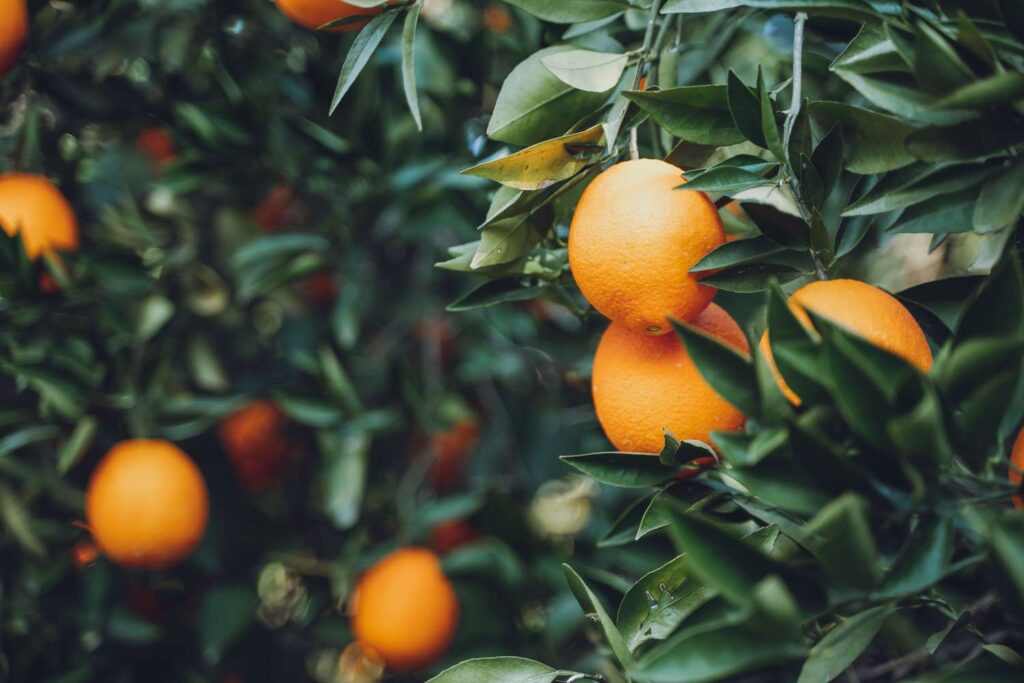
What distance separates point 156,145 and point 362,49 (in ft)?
4.14

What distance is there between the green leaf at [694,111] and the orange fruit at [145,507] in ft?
3.82

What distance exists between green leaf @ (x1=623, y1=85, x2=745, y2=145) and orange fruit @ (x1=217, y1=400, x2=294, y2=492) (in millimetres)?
1442

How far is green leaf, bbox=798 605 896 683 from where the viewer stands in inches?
26.5

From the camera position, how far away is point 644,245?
812 millimetres

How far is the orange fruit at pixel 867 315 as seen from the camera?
0.73m

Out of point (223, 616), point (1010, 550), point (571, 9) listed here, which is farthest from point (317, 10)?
point (223, 616)

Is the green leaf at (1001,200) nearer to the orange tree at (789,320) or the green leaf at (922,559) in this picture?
the orange tree at (789,320)

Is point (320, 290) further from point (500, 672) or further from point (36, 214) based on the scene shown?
point (500, 672)

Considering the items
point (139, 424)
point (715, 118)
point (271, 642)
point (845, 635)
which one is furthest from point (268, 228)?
point (845, 635)

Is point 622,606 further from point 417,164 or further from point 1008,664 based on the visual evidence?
point 417,164

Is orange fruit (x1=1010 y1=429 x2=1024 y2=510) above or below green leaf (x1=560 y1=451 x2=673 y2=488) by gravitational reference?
above

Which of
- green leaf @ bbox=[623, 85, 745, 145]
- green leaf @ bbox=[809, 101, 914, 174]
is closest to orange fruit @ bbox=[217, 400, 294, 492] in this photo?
green leaf @ bbox=[623, 85, 745, 145]

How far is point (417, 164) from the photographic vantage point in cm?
172

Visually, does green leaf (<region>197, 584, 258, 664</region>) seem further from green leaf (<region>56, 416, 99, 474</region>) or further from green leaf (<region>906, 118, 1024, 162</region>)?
green leaf (<region>906, 118, 1024, 162</region>)
